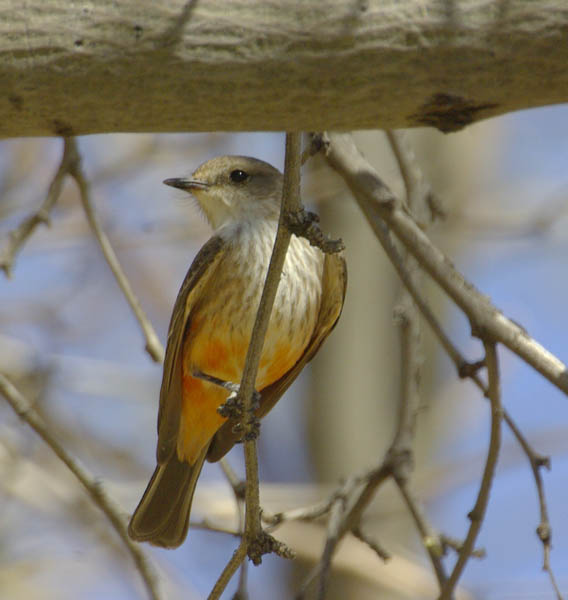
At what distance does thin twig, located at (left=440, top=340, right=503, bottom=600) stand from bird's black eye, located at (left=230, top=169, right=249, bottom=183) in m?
2.20

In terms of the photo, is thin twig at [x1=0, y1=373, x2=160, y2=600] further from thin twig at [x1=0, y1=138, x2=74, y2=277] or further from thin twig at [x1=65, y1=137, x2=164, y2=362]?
thin twig at [x1=65, y1=137, x2=164, y2=362]

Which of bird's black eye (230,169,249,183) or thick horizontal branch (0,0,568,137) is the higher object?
bird's black eye (230,169,249,183)

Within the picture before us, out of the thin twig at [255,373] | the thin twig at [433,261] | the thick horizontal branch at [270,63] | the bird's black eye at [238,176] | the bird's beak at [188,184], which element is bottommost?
the thin twig at [255,373]

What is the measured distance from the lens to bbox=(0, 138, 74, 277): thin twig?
3.88 meters

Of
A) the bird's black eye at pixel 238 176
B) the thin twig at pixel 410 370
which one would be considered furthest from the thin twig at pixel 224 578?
the bird's black eye at pixel 238 176

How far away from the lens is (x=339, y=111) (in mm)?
2299

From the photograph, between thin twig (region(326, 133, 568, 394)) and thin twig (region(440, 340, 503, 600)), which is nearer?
thin twig (region(326, 133, 568, 394))

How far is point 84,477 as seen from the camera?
3775 mm

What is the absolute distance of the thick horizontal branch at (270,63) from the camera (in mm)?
2199

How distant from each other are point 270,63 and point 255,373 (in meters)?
0.96

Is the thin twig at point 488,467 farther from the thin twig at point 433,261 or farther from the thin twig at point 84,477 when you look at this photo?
the thin twig at point 84,477

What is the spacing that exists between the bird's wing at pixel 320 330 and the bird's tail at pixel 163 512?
0.71 ft

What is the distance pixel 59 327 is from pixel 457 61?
5.94m

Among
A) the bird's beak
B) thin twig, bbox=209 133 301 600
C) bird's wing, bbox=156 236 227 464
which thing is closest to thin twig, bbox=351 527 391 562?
thin twig, bbox=209 133 301 600
